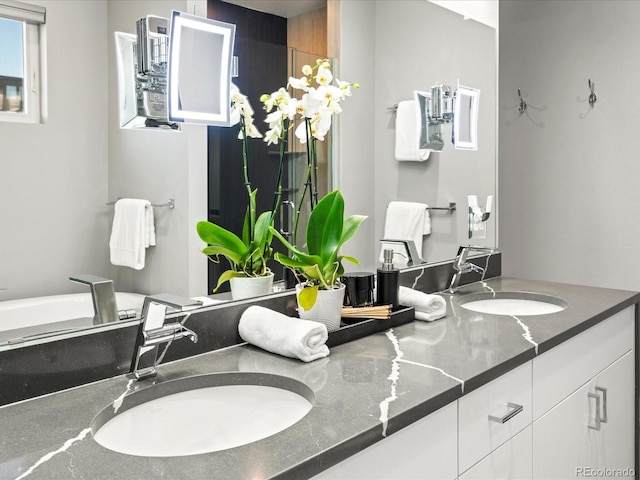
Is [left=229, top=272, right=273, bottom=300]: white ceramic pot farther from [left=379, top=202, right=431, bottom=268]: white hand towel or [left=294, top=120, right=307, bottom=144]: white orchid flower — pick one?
[left=379, top=202, right=431, bottom=268]: white hand towel

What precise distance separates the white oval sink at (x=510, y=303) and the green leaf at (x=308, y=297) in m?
0.82

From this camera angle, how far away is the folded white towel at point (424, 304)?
5.66 ft

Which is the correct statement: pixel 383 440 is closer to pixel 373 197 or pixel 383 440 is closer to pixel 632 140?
pixel 373 197

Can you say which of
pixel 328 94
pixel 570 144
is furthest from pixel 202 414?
pixel 570 144

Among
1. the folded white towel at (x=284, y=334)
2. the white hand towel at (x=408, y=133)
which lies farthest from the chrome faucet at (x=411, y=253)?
the folded white towel at (x=284, y=334)

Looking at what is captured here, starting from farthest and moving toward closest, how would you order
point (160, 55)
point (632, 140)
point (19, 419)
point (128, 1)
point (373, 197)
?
point (632, 140) → point (373, 197) → point (160, 55) → point (128, 1) → point (19, 419)

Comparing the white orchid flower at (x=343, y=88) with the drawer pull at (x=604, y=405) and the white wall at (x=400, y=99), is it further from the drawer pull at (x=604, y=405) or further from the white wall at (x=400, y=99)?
the drawer pull at (x=604, y=405)

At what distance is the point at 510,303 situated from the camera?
86.4 inches

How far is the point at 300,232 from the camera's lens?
5.42 ft

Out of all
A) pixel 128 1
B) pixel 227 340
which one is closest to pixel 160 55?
pixel 128 1

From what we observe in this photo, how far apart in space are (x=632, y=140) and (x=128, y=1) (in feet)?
8.17

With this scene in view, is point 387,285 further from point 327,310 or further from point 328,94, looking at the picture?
point 328,94

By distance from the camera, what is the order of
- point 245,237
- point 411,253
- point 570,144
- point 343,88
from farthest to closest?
point 570,144 < point 411,253 < point 343,88 < point 245,237

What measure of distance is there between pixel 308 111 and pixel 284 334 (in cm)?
68
